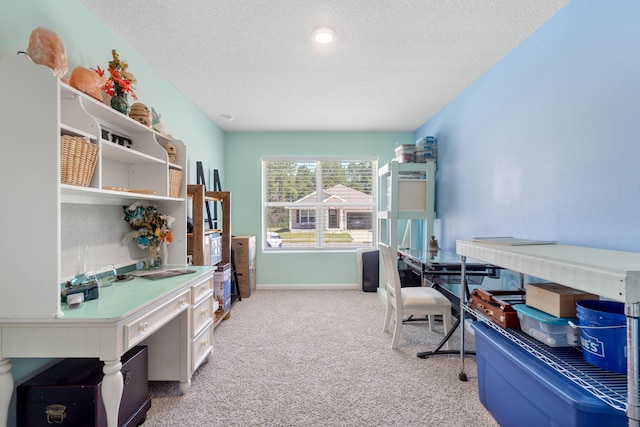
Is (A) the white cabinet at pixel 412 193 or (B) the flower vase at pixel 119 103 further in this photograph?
(A) the white cabinet at pixel 412 193

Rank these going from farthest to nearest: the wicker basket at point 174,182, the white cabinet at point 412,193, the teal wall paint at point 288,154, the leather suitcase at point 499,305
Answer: the teal wall paint at point 288,154, the white cabinet at point 412,193, the wicker basket at point 174,182, the leather suitcase at point 499,305

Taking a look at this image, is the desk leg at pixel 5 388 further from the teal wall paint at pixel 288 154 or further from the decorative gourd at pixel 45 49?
the teal wall paint at pixel 288 154

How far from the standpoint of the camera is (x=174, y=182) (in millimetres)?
Answer: 2250

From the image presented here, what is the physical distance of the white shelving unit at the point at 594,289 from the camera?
89 centimetres

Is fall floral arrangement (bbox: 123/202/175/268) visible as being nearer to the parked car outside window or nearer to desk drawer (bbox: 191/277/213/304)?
desk drawer (bbox: 191/277/213/304)

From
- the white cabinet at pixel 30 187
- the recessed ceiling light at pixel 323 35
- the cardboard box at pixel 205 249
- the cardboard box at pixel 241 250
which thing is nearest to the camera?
the white cabinet at pixel 30 187

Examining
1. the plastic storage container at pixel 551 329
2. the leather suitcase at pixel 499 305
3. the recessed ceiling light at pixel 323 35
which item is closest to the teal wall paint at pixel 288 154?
the recessed ceiling light at pixel 323 35

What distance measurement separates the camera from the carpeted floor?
5.47 ft

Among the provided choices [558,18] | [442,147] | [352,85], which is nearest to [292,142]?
[352,85]

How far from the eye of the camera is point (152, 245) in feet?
7.20

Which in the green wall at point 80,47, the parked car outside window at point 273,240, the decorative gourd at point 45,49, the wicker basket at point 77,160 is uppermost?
the green wall at point 80,47

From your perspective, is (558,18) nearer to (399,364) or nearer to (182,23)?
(182,23)

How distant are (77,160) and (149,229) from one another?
0.89m

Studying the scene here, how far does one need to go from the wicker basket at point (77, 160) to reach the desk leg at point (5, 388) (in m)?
0.81
